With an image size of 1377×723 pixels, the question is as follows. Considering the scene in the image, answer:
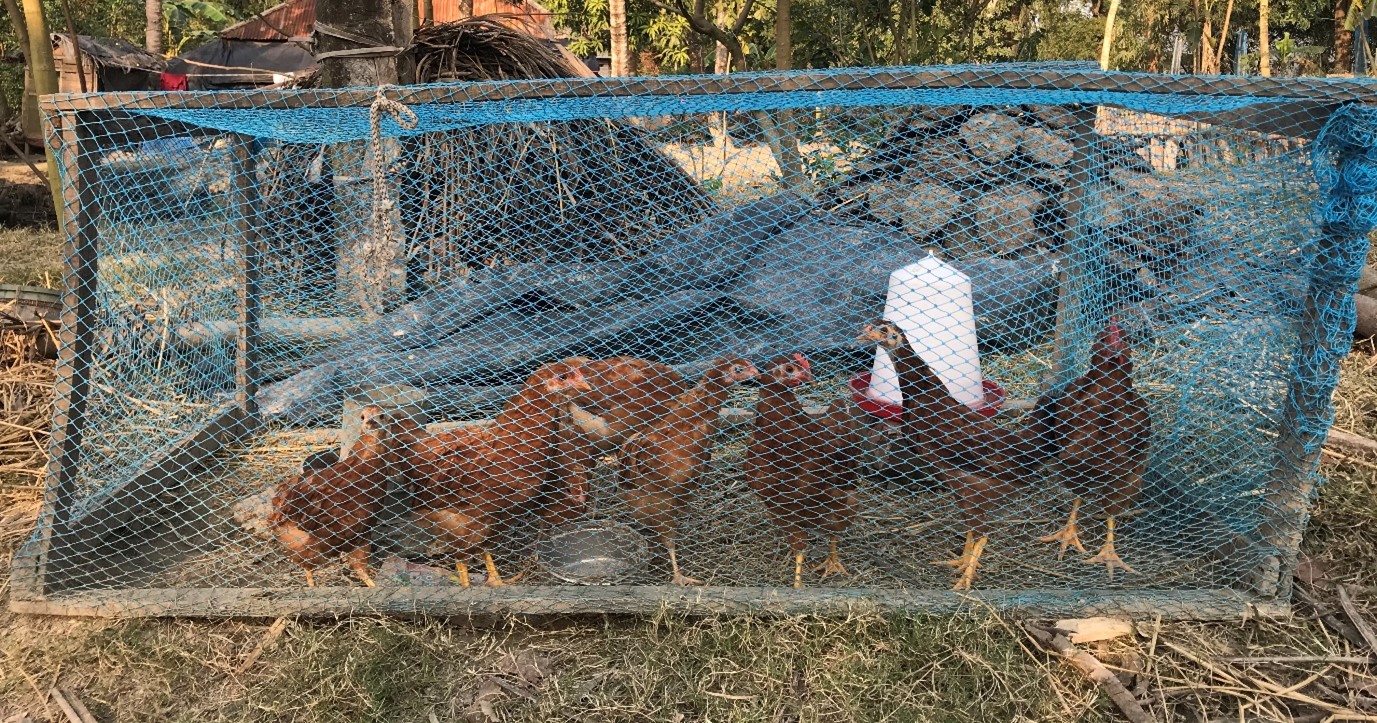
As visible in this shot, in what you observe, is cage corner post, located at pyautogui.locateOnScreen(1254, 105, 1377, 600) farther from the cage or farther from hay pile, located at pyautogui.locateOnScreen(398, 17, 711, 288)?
hay pile, located at pyautogui.locateOnScreen(398, 17, 711, 288)

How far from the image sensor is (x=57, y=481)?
2.40 meters

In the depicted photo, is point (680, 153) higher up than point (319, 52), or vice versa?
point (319, 52)

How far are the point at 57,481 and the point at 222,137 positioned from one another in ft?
3.62

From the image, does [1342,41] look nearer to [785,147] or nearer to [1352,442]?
[1352,442]

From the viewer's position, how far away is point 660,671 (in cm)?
222

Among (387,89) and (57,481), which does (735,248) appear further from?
(57,481)

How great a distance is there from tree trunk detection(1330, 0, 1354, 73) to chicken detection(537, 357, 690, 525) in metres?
20.8

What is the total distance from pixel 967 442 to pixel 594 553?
106 centimetres

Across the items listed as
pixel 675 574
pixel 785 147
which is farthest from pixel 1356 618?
pixel 785 147

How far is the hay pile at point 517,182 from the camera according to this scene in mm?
3473

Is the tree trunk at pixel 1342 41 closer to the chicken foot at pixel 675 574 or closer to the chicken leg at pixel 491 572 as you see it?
the chicken foot at pixel 675 574

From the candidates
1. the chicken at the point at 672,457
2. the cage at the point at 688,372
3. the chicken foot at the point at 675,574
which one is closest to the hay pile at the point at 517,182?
the cage at the point at 688,372

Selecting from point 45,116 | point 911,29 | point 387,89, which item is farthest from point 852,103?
point 911,29

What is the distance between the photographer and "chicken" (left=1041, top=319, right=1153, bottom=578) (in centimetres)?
247
